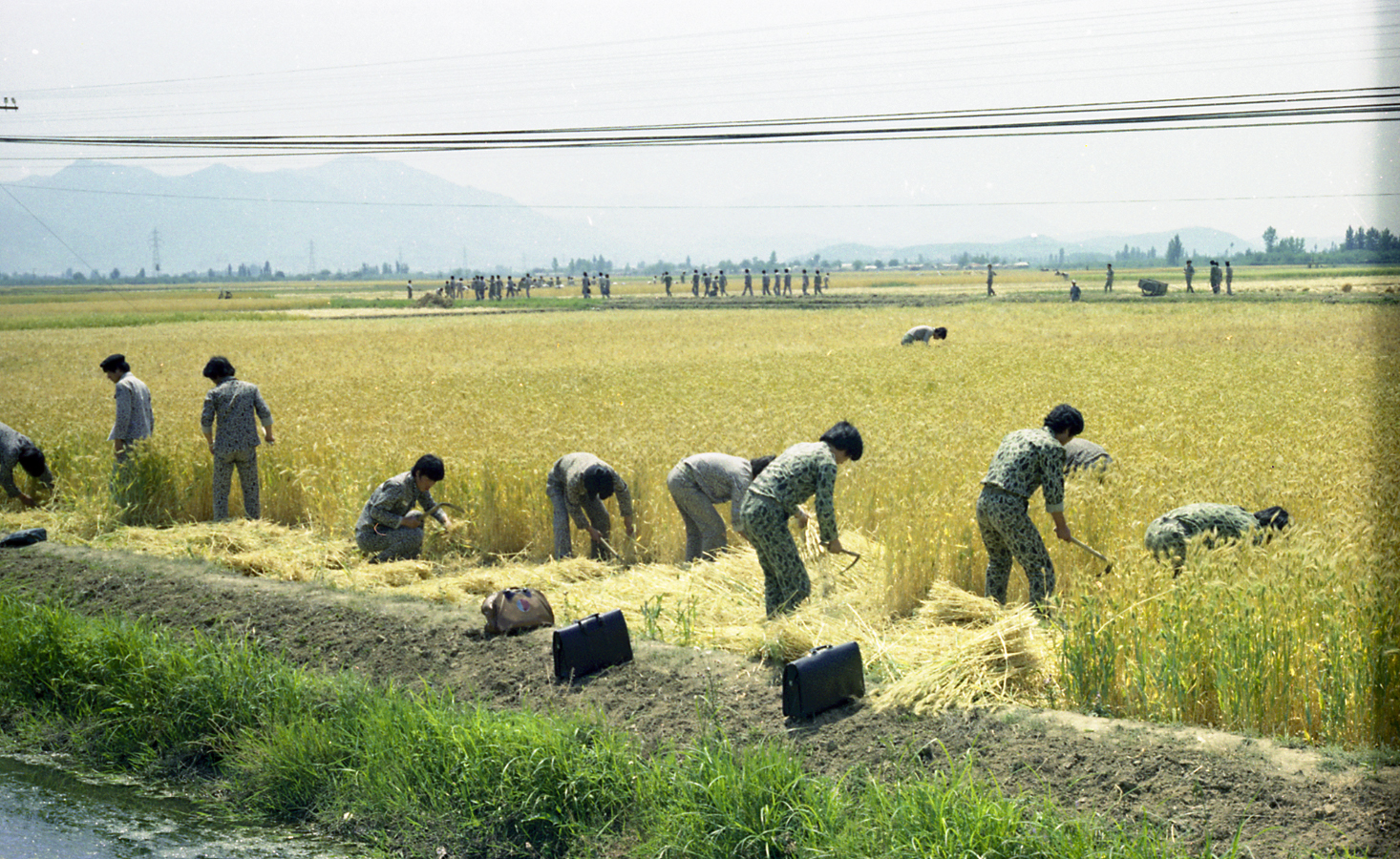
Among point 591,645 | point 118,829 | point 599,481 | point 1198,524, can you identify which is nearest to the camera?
point 118,829

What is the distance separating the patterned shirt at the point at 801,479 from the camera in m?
7.40

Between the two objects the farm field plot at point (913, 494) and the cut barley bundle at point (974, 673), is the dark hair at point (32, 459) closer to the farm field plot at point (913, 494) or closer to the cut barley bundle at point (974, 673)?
the farm field plot at point (913, 494)

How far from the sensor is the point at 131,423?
13125 mm

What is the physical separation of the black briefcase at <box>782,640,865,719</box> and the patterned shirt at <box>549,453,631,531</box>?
12.1ft

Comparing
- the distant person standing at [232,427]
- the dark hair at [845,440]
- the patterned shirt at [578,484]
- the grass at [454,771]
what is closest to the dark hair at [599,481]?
the patterned shirt at [578,484]

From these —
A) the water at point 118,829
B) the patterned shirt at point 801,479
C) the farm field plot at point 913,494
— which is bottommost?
the water at point 118,829

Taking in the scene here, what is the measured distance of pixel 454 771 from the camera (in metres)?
6.07

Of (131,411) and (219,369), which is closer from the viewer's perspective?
(219,369)

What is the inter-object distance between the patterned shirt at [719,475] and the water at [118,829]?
13.7 ft

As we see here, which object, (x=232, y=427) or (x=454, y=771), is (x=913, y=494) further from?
(x=232, y=427)

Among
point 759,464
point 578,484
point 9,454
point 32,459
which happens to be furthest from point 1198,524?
point 9,454

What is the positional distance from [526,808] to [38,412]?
17101mm

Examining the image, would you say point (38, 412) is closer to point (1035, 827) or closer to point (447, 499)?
point (447, 499)

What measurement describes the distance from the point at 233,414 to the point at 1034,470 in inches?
336
